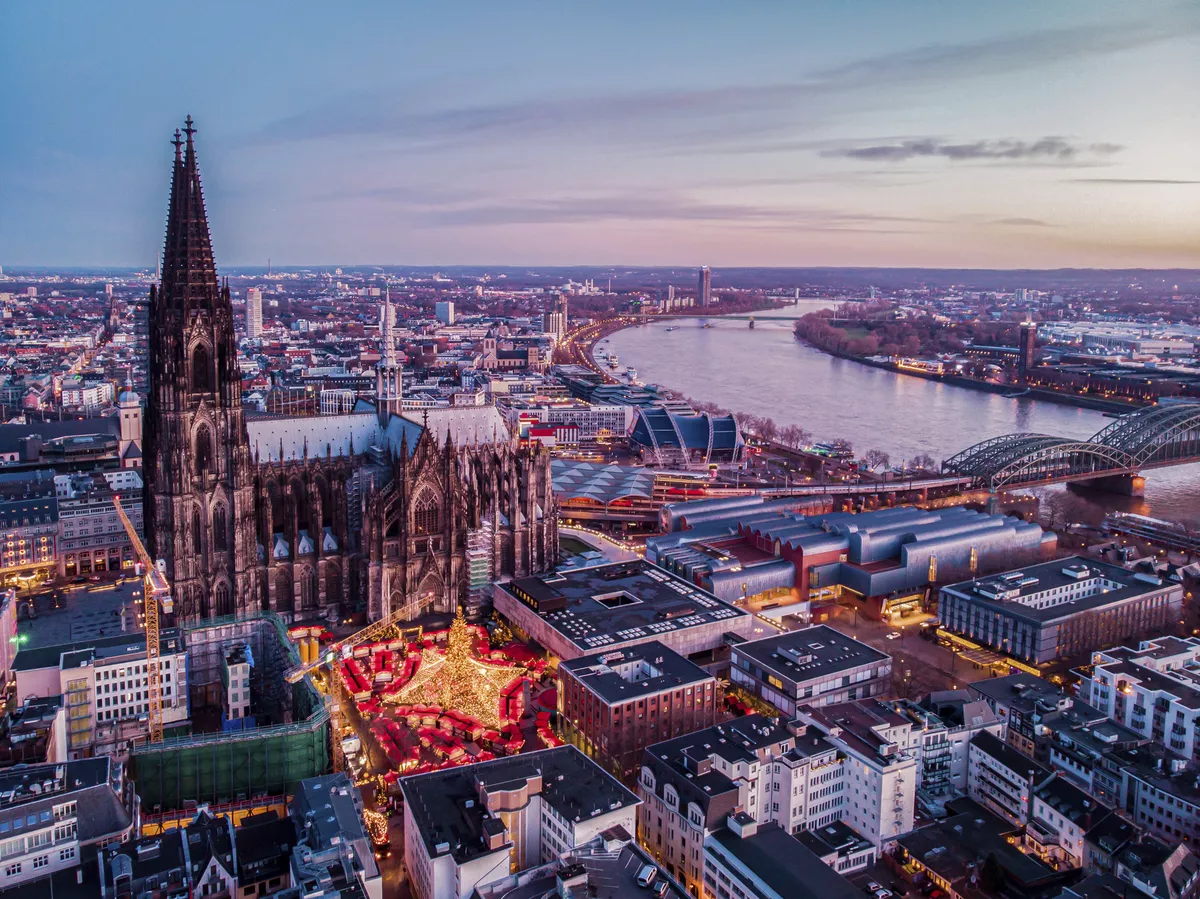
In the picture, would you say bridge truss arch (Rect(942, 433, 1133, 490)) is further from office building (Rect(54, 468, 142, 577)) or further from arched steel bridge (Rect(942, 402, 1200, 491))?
office building (Rect(54, 468, 142, 577))

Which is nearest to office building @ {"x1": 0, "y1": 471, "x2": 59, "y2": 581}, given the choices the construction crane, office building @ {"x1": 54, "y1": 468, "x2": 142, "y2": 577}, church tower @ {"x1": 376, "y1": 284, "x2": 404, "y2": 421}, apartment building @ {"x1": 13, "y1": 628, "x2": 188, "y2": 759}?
office building @ {"x1": 54, "y1": 468, "x2": 142, "y2": 577}

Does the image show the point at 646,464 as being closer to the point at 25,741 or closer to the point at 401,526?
the point at 401,526

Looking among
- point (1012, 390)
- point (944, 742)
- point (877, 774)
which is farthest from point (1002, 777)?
point (1012, 390)

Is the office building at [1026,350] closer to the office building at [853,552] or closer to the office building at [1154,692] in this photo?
the office building at [853,552]

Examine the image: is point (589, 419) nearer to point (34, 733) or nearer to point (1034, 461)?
point (1034, 461)

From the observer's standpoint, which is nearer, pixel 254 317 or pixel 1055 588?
pixel 1055 588

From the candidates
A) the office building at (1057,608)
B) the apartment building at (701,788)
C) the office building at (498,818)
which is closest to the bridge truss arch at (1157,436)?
the office building at (1057,608)

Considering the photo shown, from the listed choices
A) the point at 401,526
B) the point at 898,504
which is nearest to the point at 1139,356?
the point at 898,504
